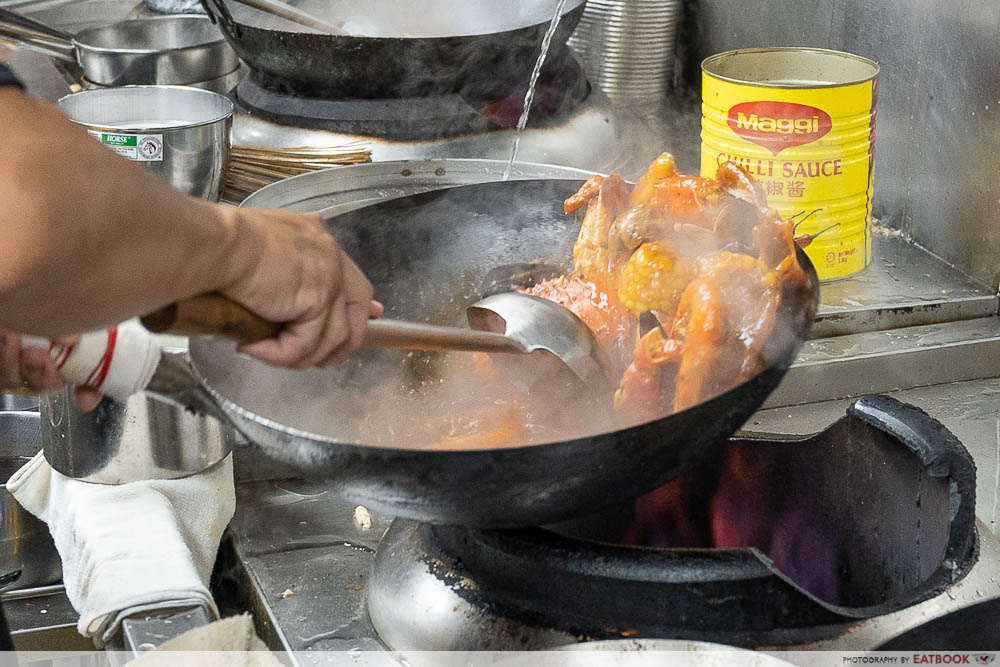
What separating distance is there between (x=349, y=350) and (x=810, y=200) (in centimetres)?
109

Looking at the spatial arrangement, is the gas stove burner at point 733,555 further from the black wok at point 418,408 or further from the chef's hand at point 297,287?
the chef's hand at point 297,287

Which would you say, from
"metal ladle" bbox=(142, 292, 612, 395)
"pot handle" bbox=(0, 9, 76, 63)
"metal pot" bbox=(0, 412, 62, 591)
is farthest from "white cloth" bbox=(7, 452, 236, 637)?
"pot handle" bbox=(0, 9, 76, 63)

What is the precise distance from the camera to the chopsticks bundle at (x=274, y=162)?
205 cm

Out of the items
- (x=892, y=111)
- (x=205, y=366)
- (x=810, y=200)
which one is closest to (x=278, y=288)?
(x=205, y=366)

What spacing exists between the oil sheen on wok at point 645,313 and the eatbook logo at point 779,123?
11.6 inches

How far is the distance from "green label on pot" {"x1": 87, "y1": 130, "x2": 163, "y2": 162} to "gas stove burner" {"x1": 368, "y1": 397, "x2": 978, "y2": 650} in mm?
985

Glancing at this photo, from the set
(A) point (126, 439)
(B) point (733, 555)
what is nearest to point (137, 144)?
(A) point (126, 439)

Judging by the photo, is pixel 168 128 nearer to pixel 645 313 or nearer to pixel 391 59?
pixel 391 59

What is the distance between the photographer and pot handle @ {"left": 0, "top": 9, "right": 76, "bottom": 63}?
2293 mm

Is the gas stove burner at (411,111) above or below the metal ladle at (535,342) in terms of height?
below

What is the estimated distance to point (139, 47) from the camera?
277cm

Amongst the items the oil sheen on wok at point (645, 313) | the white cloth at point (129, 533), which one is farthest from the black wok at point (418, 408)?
the white cloth at point (129, 533)

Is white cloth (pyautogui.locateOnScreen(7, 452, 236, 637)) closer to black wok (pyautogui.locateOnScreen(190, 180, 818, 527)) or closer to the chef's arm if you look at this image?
black wok (pyautogui.locateOnScreen(190, 180, 818, 527))

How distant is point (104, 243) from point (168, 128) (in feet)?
4.22
